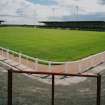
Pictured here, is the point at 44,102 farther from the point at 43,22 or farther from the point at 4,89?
the point at 43,22

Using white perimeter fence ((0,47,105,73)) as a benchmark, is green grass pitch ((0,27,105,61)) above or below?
below

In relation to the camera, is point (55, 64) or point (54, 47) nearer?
point (55, 64)

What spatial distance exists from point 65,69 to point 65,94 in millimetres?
10145

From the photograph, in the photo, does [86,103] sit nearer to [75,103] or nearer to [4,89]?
[75,103]

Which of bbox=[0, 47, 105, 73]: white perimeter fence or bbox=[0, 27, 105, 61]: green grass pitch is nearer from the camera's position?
bbox=[0, 47, 105, 73]: white perimeter fence

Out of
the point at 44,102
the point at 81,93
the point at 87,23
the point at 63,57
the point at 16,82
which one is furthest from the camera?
the point at 87,23

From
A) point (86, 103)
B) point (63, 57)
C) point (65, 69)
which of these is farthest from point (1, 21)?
point (86, 103)

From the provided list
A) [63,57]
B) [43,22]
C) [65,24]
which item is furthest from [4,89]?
[43,22]

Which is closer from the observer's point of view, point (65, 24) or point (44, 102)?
point (44, 102)

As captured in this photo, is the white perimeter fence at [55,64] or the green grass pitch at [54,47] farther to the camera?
the green grass pitch at [54,47]

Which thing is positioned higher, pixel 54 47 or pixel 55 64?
pixel 55 64

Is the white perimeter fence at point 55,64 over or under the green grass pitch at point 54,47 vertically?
over

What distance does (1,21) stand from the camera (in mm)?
167250

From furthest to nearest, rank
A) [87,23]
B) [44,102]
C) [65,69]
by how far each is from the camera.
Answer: [87,23]
[65,69]
[44,102]
